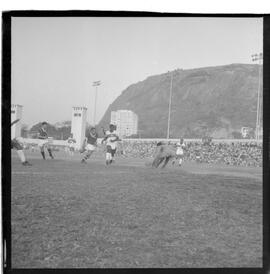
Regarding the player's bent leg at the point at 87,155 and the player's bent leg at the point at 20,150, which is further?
the player's bent leg at the point at 87,155

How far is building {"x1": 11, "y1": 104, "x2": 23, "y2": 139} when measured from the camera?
358cm

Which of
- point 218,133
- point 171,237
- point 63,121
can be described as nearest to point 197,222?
point 171,237

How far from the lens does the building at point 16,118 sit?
3578 millimetres

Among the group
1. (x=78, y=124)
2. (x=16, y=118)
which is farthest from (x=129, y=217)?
(x=16, y=118)

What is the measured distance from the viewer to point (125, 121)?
3.71 metres

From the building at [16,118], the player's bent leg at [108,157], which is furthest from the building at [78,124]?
the building at [16,118]

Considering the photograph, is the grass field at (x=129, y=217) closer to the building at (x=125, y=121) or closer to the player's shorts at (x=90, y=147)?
the player's shorts at (x=90, y=147)

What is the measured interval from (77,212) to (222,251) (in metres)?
1.34

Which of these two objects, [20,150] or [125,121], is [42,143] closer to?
[20,150]

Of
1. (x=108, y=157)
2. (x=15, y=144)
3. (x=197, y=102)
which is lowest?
(x=108, y=157)

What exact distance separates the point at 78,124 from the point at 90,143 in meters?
0.22

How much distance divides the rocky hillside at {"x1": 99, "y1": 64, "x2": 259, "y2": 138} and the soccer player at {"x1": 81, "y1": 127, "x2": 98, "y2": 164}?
0.13 m

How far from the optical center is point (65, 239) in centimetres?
354

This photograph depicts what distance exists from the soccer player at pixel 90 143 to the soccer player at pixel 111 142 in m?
0.09
